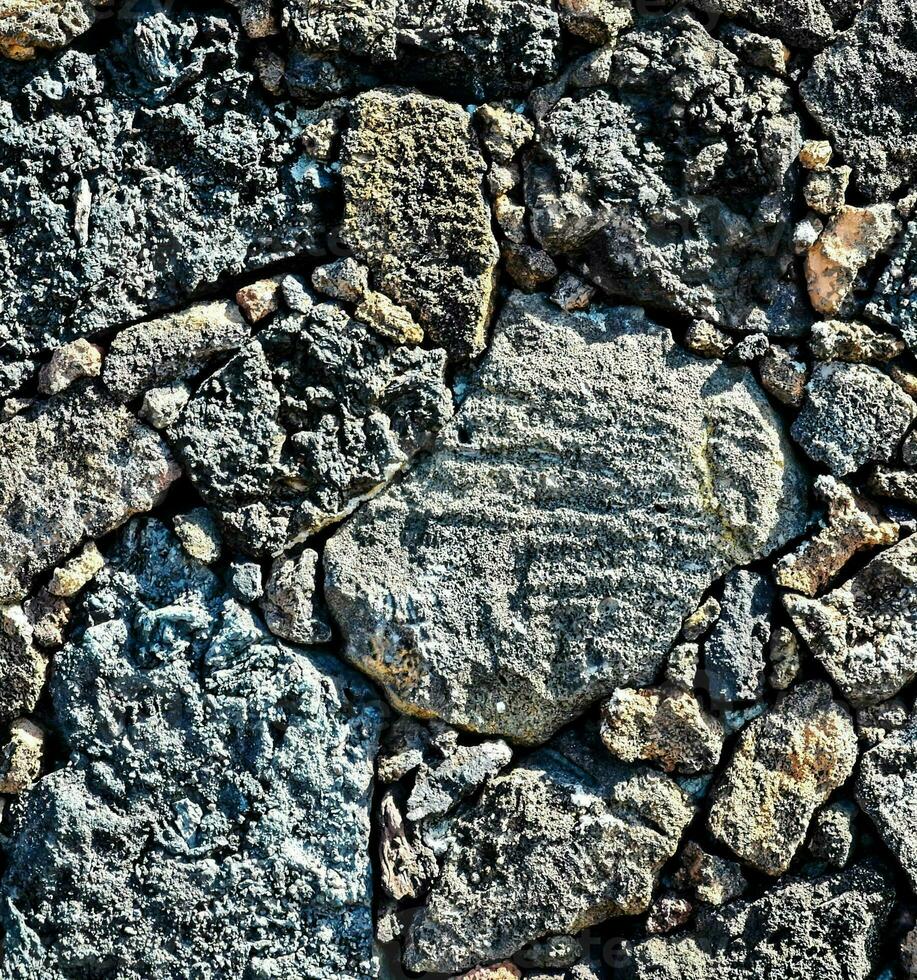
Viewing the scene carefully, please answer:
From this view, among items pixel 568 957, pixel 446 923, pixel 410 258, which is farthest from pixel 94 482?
pixel 568 957

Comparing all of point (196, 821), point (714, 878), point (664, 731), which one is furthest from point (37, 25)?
point (714, 878)

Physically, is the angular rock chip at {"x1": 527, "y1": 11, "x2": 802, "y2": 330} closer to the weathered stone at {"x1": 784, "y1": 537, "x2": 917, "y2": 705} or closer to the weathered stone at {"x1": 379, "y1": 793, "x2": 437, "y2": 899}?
the weathered stone at {"x1": 784, "y1": 537, "x2": 917, "y2": 705}

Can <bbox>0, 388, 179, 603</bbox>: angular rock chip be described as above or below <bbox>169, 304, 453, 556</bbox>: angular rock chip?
below

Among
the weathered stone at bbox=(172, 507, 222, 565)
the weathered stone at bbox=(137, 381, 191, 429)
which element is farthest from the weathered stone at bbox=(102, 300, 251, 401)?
the weathered stone at bbox=(172, 507, 222, 565)

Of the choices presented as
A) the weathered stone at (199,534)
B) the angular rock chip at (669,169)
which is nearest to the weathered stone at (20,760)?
the weathered stone at (199,534)

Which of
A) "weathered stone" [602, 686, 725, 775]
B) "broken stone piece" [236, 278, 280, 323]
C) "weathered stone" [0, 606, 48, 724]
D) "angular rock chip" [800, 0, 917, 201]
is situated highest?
"angular rock chip" [800, 0, 917, 201]

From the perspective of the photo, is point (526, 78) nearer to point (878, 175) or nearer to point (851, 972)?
point (878, 175)

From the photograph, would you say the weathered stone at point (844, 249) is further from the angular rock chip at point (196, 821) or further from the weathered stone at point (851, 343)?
the angular rock chip at point (196, 821)
